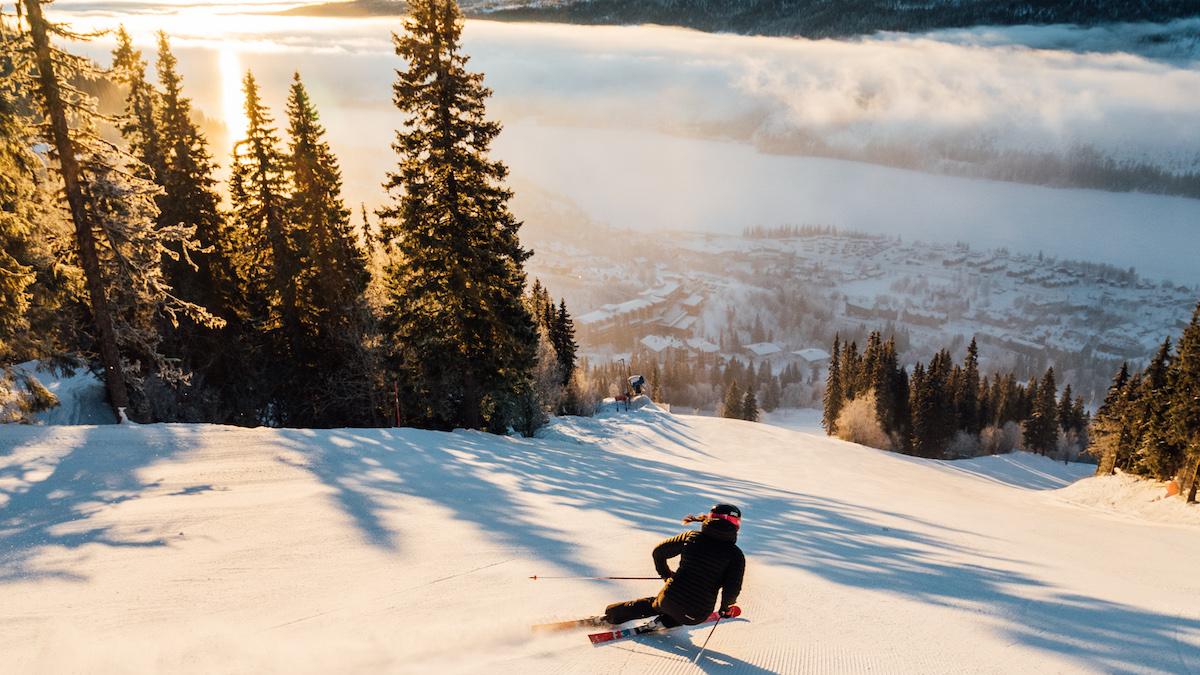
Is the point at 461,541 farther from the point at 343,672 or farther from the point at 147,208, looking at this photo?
the point at 147,208

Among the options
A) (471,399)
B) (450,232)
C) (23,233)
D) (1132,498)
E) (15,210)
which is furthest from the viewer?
(1132,498)

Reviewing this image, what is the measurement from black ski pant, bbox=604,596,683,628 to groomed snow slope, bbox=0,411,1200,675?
0.20 metres

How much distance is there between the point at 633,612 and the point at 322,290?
25.4 m

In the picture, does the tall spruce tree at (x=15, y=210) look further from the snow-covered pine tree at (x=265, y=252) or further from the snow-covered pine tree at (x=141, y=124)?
the snow-covered pine tree at (x=141, y=124)

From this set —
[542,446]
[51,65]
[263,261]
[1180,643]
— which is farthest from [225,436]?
[263,261]

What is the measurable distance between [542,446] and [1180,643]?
17.2 m

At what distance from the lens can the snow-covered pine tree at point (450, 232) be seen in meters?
19.4

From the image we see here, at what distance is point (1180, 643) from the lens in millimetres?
5980

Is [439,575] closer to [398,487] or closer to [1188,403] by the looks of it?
[398,487]

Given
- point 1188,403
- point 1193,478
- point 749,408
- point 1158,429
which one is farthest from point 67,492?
point 749,408

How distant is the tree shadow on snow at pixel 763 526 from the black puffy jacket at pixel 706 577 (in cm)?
184

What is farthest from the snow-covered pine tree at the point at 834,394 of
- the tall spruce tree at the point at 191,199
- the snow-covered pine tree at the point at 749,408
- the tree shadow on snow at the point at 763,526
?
the tall spruce tree at the point at 191,199

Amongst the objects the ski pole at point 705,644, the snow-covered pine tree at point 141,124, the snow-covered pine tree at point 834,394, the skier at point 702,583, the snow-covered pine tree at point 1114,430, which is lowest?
the snow-covered pine tree at point 834,394

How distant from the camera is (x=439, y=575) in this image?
6711 mm
